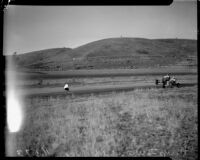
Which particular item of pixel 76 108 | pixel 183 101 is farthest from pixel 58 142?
pixel 183 101

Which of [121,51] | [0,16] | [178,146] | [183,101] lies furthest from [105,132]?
[121,51]

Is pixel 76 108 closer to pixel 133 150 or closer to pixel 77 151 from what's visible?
pixel 77 151

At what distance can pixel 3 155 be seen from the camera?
152 inches

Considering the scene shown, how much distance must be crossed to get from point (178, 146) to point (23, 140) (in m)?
4.08

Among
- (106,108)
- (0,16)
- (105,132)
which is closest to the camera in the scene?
(0,16)

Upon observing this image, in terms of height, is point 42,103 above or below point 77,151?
above

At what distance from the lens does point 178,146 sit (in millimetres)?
4312

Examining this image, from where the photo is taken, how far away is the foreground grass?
425cm

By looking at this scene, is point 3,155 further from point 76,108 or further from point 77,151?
point 76,108

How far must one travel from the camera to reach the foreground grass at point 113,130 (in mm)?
4250

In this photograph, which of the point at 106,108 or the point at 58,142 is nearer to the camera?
the point at 58,142

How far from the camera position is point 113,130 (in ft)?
16.5

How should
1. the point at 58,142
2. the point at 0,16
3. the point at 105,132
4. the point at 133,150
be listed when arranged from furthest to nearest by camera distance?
the point at 105,132 < the point at 58,142 < the point at 133,150 < the point at 0,16

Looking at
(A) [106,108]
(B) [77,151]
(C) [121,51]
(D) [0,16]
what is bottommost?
(B) [77,151]
